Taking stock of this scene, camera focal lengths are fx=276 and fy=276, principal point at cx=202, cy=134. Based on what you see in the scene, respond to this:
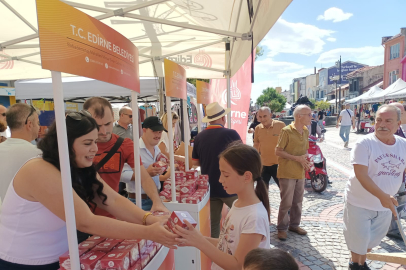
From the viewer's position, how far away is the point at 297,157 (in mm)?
4074

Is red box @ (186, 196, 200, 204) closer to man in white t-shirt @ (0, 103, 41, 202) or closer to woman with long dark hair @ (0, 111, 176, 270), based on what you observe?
woman with long dark hair @ (0, 111, 176, 270)

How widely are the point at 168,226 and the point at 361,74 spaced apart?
53564mm

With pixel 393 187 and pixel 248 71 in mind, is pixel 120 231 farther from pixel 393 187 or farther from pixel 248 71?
pixel 248 71

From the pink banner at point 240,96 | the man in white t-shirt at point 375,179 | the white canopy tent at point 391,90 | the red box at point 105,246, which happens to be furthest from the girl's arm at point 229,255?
the white canopy tent at point 391,90

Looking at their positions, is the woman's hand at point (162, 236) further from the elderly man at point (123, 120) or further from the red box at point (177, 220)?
the elderly man at point (123, 120)

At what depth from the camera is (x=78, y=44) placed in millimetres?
1271

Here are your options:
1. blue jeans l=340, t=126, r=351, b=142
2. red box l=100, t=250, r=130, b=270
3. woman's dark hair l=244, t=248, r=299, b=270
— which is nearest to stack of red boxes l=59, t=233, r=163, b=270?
red box l=100, t=250, r=130, b=270

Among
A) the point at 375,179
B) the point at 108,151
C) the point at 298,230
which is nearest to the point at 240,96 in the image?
the point at 298,230

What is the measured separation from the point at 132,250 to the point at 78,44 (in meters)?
1.04

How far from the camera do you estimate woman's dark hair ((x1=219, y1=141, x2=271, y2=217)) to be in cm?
177

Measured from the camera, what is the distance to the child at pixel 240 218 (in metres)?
1.53

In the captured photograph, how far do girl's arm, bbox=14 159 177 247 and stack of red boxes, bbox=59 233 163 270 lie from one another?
9 centimetres

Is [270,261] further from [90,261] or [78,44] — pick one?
[78,44]

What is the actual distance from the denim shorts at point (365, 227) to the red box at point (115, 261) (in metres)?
2.56
